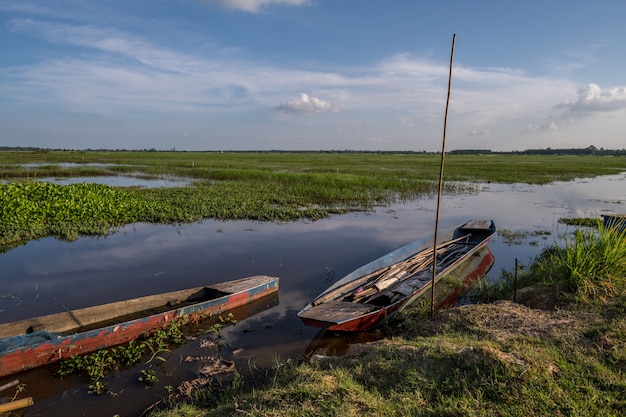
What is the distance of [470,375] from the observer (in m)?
3.63

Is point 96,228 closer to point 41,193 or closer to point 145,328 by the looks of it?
point 41,193

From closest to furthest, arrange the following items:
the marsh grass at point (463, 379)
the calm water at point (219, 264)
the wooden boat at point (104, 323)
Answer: the marsh grass at point (463, 379)
the wooden boat at point (104, 323)
the calm water at point (219, 264)

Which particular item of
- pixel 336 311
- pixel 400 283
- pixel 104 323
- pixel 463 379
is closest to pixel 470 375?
pixel 463 379

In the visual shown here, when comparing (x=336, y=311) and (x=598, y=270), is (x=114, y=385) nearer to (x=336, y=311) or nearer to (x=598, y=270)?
(x=336, y=311)

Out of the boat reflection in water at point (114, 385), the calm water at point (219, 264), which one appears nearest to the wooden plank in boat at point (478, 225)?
the calm water at point (219, 264)

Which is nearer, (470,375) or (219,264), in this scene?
(470,375)

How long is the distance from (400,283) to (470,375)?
396 cm

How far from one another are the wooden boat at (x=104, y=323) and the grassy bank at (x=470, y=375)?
1.57m

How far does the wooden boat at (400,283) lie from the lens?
5.81 m

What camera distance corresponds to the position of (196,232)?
41.5 ft

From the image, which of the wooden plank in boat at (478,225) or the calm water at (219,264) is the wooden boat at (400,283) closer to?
the wooden plank in boat at (478,225)

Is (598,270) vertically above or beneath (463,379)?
above

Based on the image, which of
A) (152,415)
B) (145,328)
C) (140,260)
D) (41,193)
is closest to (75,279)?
(140,260)

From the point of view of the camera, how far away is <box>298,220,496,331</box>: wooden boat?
19.1ft
